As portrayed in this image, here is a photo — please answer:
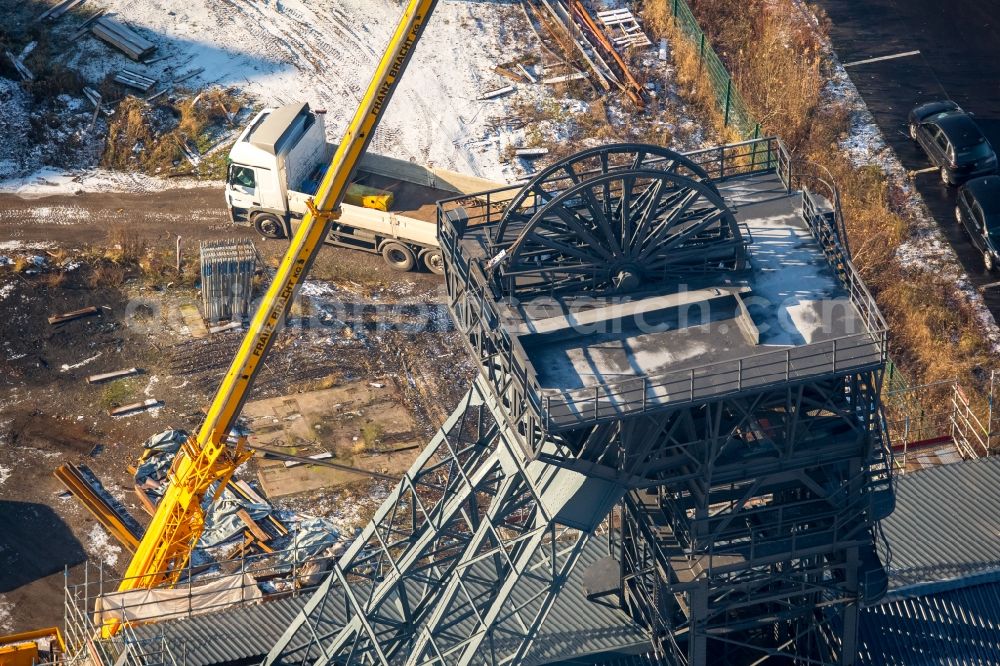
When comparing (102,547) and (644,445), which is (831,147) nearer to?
(644,445)

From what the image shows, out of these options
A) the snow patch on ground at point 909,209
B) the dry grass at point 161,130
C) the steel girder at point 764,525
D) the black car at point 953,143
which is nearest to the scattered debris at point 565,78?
the snow patch on ground at point 909,209

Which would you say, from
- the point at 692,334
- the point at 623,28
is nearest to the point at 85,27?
the point at 623,28

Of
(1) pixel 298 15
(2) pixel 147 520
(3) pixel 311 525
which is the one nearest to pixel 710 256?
(3) pixel 311 525

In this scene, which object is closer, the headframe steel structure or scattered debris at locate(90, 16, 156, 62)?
the headframe steel structure

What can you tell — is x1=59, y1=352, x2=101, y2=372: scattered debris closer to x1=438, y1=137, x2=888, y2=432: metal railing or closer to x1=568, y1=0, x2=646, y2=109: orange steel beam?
x1=438, y1=137, x2=888, y2=432: metal railing

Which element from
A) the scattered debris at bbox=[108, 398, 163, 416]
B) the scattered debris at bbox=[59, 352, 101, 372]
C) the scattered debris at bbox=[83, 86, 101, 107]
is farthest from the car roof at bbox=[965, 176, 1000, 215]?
the scattered debris at bbox=[83, 86, 101, 107]

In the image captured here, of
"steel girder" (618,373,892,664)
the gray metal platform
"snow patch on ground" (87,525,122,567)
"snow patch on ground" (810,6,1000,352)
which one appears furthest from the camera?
"snow patch on ground" (810,6,1000,352)
